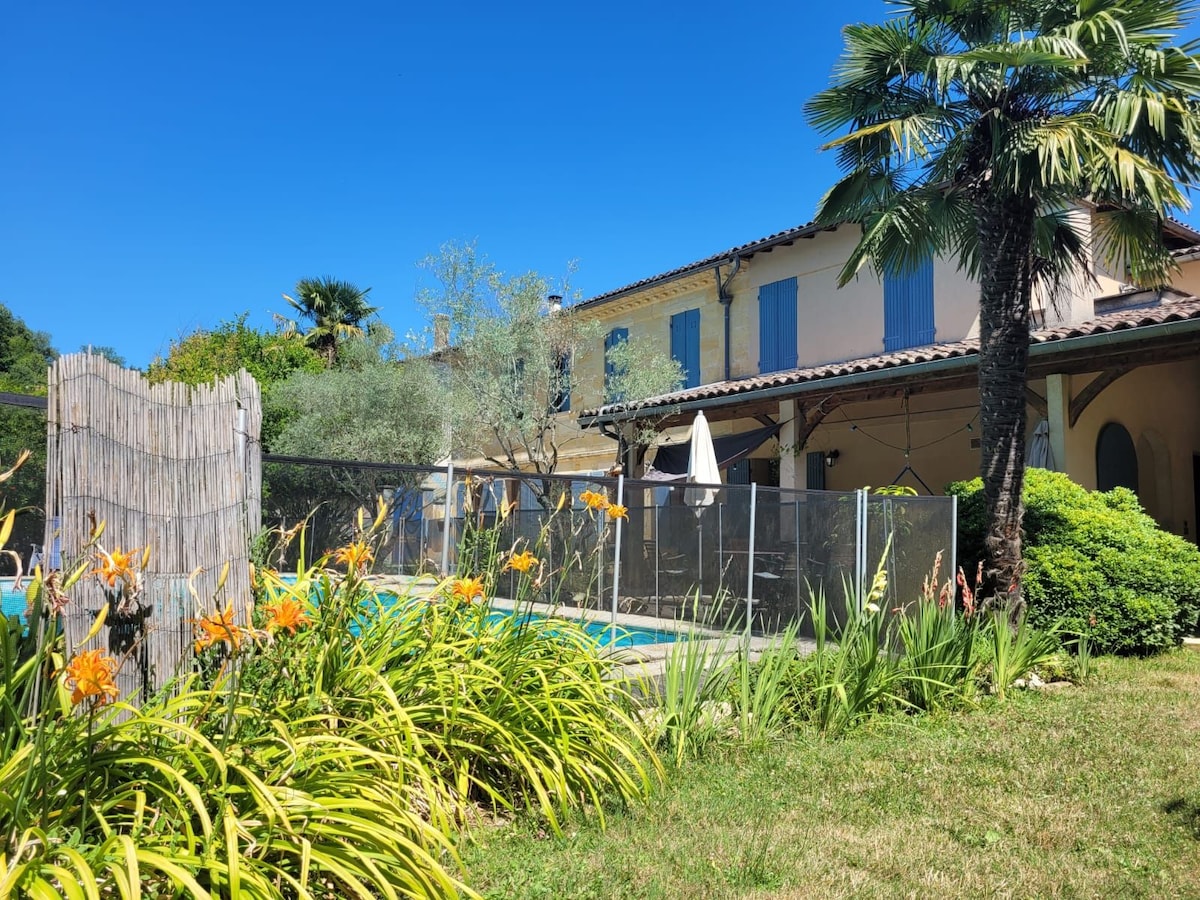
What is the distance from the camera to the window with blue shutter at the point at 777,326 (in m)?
17.6

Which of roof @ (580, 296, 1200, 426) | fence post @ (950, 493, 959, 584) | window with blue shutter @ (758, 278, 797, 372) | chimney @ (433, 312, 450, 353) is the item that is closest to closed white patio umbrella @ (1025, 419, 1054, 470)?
roof @ (580, 296, 1200, 426)

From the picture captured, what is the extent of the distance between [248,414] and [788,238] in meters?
14.3

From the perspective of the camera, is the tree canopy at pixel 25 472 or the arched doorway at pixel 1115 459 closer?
the tree canopy at pixel 25 472

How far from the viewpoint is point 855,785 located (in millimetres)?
4824

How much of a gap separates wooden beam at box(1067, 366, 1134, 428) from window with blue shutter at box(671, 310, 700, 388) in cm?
865

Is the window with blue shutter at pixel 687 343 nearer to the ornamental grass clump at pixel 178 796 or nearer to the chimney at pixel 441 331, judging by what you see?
the chimney at pixel 441 331

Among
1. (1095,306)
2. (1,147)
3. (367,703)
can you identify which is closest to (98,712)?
(367,703)

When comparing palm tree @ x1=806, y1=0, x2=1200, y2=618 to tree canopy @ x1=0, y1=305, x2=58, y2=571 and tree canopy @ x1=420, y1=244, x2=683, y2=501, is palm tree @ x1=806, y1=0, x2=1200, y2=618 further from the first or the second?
tree canopy @ x1=420, y1=244, x2=683, y2=501

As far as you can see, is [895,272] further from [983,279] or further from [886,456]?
[886,456]

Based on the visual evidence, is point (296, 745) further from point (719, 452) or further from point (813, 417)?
point (719, 452)

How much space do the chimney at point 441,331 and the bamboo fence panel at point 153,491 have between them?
13.5 m

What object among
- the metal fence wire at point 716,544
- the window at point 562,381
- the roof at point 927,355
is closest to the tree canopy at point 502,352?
the window at point 562,381

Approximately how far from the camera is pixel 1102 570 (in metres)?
9.37

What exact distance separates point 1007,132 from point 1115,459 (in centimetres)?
664
